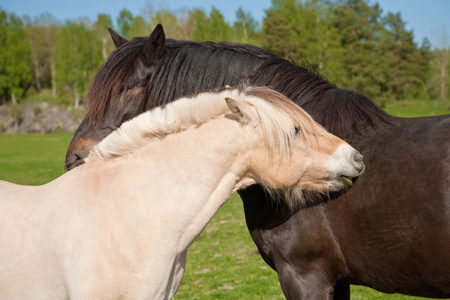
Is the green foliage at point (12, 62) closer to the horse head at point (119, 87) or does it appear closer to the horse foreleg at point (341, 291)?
the horse head at point (119, 87)

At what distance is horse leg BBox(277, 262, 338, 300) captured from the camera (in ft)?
8.46

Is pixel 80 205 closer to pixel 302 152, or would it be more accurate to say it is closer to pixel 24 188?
pixel 24 188

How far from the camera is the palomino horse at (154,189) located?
211cm

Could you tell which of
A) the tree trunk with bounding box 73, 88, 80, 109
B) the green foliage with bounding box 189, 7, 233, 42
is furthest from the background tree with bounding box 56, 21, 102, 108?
the green foliage with bounding box 189, 7, 233, 42

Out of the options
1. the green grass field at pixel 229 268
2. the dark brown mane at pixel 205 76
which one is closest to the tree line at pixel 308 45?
the green grass field at pixel 229 268

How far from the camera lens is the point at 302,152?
7.63 feet

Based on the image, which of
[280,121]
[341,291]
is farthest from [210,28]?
[280,121]

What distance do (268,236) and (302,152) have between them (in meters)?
0.69

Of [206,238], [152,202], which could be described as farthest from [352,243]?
[206,238]

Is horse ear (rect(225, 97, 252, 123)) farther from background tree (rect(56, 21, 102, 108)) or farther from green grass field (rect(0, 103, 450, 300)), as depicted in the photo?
background tree (rect(56, 21, 102, 108))

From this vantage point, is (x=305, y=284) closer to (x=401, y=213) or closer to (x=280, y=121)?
(x=401, y=213)

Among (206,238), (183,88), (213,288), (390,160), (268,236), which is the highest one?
(183,88)

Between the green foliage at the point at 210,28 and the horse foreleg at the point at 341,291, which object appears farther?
the green foliage at the point at 210,28

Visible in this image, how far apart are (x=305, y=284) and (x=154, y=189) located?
112 cm
